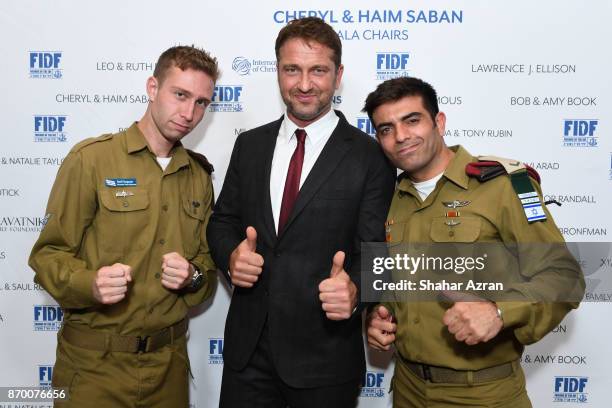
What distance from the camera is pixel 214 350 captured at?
2707 millimetres

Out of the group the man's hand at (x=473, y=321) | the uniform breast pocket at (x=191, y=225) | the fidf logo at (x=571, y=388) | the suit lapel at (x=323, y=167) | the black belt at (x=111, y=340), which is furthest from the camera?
the fidf logo at (x=571, y=388)

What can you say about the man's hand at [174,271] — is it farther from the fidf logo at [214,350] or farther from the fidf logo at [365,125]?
the fidf logo at [365,125]

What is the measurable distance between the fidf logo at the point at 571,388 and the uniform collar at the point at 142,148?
219 centimetres

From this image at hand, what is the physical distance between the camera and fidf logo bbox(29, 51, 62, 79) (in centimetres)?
261

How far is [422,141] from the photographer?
1.84 metres

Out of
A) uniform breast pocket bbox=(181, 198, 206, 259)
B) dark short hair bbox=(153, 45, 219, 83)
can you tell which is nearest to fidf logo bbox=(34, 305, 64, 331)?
uniform breast pocket bbox=(181, 198, 206, 259)

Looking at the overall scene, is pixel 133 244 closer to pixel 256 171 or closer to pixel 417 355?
pixel 256 171

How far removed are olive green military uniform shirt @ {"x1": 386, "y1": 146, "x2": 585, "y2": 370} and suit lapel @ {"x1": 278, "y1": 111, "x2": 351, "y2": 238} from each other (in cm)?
30

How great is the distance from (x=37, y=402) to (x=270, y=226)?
1.91 meters

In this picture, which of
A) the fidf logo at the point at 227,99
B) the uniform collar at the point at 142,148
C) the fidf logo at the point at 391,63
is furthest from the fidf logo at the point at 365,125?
the uniform collar at the point at 142,148

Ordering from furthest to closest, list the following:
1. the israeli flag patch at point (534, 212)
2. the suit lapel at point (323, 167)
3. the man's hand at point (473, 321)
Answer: the suit lapel at point (323, 167), the israeli flag patch at point (534, 212), the man's hand at point (473, 321)

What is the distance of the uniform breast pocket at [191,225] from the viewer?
6.78 ft

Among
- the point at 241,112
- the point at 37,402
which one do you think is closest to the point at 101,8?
the point at 241,112

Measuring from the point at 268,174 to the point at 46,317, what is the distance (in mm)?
1622
